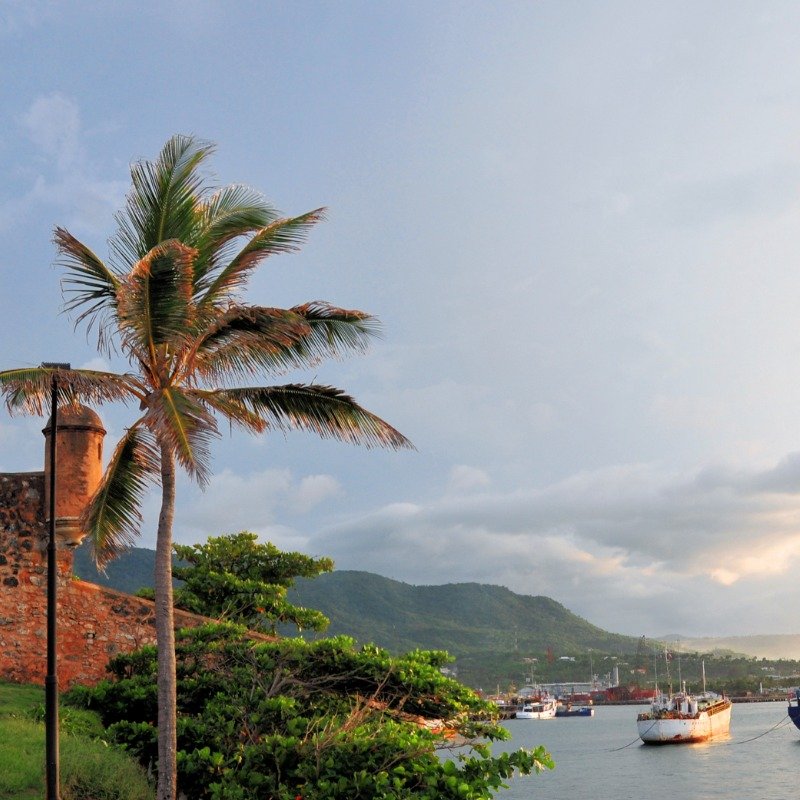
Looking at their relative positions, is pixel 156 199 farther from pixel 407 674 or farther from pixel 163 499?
pixel 407 674

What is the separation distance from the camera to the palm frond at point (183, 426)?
49.5ft

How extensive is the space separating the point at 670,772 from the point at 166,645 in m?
64.5

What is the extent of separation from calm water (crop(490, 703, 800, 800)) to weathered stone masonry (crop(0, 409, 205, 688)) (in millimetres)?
42418

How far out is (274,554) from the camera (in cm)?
3294

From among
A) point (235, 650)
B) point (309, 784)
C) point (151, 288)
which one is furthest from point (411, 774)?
point (151, 288)

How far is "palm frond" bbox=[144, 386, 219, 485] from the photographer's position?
49.5 ft

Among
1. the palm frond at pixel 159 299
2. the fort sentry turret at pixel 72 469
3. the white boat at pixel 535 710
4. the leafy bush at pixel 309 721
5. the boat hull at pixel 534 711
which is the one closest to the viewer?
the palm frond at pixel 159 299

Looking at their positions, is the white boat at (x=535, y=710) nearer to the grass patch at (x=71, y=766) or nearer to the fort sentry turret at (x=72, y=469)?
the fort sentry turret at (x=72, y=469)

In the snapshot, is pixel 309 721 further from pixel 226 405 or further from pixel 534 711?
pixel 534 711

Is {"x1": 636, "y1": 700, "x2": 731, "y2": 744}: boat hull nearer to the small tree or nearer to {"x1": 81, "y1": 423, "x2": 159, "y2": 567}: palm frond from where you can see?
the small tree

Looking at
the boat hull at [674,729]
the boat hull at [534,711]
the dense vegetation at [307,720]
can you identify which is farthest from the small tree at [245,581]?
the boat hull at [534,711]

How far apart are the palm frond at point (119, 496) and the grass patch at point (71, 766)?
3022 mm

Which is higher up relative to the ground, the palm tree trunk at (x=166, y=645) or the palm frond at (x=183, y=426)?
the palm frond at (x=183, y=426)

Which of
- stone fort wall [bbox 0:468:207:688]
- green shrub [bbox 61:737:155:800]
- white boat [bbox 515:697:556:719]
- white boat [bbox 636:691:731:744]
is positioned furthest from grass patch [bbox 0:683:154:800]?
white boat [bbox 515:697:556:719]
